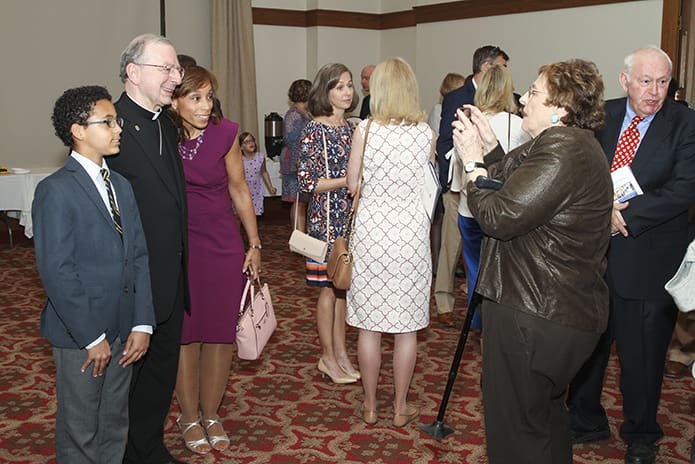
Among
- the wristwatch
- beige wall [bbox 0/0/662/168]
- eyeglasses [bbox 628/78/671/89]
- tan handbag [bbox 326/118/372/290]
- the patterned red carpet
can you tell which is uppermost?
beige wall [bbox 0/0/662/168]

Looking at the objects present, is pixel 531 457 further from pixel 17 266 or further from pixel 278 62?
pixel 278 62

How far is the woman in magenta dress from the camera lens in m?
3.36

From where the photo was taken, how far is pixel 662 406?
4.26 meters

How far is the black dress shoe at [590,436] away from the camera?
3.77 metres

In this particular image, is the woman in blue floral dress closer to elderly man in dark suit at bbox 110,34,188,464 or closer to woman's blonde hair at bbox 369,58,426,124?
woman's blonde hair at bbox 369,58,426,124

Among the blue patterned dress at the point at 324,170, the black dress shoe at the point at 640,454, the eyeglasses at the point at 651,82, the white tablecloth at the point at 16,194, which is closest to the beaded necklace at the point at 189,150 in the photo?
the blue patterned dress at the point at 324,170

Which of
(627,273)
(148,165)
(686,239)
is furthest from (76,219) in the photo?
(686,239)

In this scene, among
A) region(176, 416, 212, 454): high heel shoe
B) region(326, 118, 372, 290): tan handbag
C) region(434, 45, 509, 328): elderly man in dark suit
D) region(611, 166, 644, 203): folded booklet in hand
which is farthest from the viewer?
region(434, 45, 509, 328): elderly man in dark suit

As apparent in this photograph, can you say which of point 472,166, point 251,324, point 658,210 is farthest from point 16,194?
point 658,210

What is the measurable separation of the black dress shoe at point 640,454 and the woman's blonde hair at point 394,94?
1.79m

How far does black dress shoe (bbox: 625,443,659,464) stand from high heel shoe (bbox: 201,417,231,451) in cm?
183

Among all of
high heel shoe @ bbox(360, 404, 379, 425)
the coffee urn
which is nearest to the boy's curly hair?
high heel shoe @ bbox(360, 404, 379, 425)

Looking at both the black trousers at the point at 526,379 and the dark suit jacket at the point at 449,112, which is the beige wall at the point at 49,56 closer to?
the dark suit jacket at the point at 449,112

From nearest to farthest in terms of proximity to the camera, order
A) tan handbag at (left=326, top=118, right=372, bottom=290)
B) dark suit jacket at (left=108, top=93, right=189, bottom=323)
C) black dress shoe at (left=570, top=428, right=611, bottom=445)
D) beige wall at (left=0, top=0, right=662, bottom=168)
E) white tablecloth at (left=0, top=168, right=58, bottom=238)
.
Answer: dark suit jacket at (left=108, top=93, right=189, bottom=323), black dress shoe at (left=570, top=428, right=611, bottom=445), tan handbag at (left=326, top=118, right=372, bottom=290), white tablecloth at (left=0, top=168, right=58, bottom=238), beige wall at (left=0, top=0, right=662, bottom=168)
